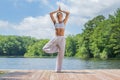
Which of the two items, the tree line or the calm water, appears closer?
the calm water

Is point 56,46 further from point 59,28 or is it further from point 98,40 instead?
point 98,40

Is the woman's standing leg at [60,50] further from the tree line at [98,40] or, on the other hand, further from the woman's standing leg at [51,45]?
the tree line at [98,40]

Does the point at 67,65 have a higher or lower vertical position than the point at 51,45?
lower

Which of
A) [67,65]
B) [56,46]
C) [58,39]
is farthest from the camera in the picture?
[67,65]

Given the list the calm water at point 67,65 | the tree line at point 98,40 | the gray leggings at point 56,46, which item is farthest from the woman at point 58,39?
the tree line at point 98,40

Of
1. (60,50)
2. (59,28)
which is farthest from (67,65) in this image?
(59,28)

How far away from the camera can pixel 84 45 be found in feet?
261

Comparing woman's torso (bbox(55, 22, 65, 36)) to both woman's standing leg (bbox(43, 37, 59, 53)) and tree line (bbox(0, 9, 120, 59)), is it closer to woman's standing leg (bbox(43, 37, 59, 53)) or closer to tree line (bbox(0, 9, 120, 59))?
woman's standing leg (bbox(43, 37, 59, 53))

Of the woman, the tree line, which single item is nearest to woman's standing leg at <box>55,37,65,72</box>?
the woman

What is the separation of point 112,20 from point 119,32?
5.58 meters

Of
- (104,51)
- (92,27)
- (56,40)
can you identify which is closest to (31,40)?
(92,27)

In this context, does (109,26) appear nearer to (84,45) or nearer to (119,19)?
(119,19)

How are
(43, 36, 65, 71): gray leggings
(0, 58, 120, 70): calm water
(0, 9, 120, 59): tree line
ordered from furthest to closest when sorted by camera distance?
1. (0, 9, 120, 59): tree line
2. (0, 58, 120, 70): calm water
3. (43, 36, 65, 71): gray leggings

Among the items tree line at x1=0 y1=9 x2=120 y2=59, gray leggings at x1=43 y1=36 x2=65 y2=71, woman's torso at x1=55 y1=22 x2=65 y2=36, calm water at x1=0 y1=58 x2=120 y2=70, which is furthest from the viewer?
tree line at x1=0 y1=9 x2=120 y2=59
